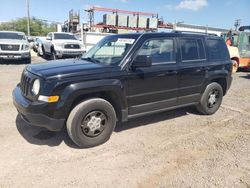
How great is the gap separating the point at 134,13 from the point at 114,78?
32.1 metres

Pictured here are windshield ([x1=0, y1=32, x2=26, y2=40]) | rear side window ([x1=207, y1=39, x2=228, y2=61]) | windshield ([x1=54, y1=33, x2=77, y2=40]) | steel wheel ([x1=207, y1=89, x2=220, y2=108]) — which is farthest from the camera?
windshield ([x1=54, y1=33, x2=77, y2=40])

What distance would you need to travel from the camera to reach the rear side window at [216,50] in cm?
530

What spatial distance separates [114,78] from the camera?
383 cm

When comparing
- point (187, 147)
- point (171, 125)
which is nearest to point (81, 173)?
point (187, 147)

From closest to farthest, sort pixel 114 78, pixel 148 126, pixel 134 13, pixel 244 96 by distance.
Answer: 1. pixel 114 78
2. pixel 148 126
3. pixel 244 96
4. pixel 134 13

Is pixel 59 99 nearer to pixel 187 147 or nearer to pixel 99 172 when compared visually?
pixel 99 172

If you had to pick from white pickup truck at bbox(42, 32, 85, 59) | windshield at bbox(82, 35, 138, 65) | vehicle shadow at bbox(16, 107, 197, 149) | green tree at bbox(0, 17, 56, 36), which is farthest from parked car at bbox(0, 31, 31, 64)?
green tree at bbox(0, 17, 56, 36)

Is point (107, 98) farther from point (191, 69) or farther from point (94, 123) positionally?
point (191, 69)

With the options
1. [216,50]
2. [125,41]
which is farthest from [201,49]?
[125,41]

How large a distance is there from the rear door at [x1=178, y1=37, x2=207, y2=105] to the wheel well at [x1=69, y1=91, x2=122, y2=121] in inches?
57.9

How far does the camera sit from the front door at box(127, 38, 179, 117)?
4133mm

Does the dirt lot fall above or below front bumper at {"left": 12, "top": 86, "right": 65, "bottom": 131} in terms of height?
below

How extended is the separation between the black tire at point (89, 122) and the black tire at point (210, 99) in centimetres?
242

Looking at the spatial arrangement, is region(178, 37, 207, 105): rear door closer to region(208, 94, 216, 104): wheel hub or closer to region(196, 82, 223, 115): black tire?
region(196, 82, 223, 115): black tire
